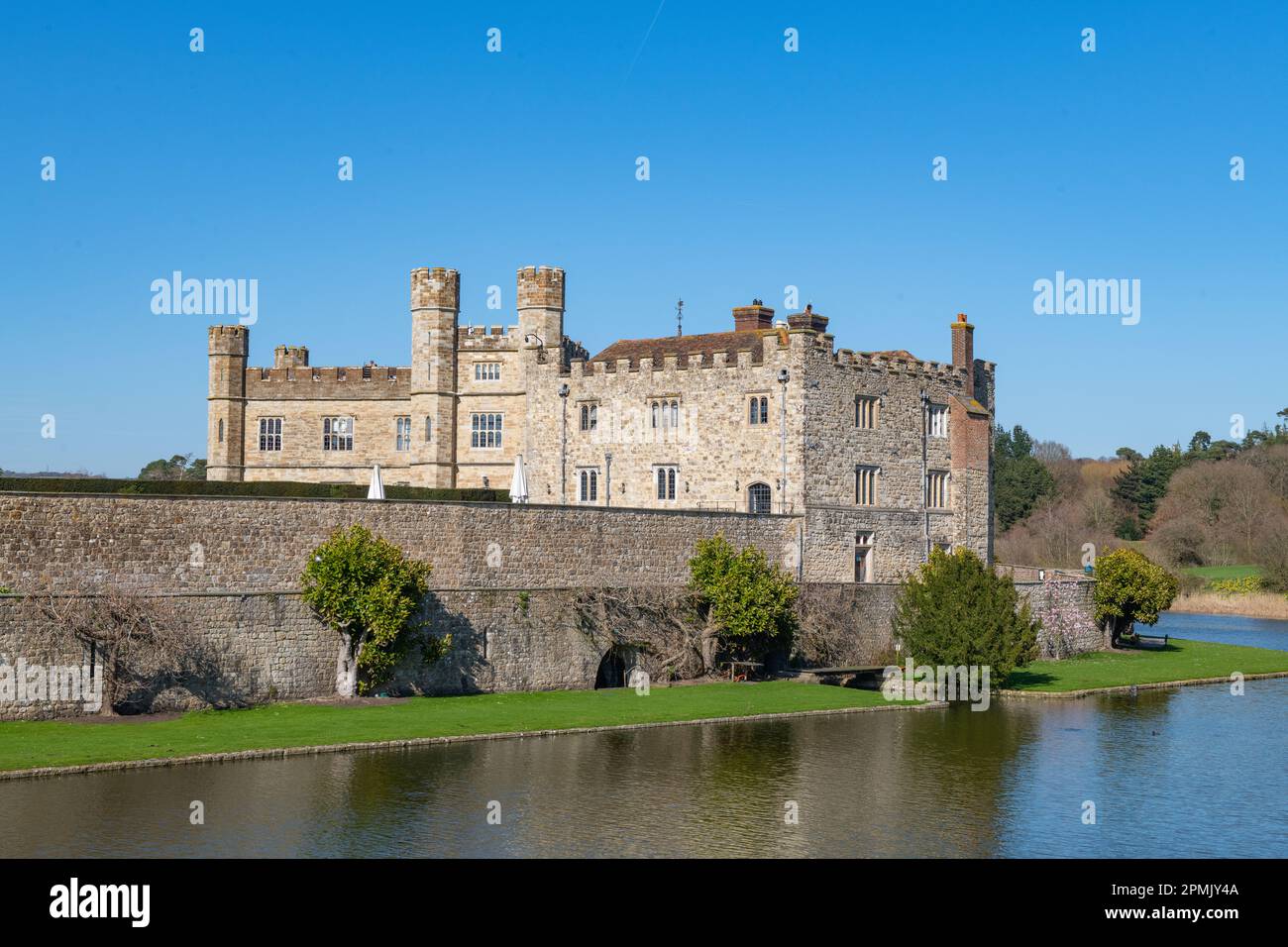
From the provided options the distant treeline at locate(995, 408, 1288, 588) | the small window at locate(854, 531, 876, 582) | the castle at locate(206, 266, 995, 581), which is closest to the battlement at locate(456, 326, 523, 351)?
the castle at locate(206, 266, 995, 581)

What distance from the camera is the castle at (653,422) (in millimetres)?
49062

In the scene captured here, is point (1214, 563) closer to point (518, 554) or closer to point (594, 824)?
point (518, 554)

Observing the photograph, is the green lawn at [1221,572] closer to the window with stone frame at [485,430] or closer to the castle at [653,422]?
the castle at [653,422]

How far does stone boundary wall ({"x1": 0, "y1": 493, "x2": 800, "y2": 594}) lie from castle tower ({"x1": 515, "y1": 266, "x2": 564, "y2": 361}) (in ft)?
36.4

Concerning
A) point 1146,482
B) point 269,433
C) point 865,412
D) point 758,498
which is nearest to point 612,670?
point 758,498

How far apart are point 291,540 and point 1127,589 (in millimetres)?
31878

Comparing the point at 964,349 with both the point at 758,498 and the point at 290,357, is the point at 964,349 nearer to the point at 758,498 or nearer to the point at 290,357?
the point at 758,498

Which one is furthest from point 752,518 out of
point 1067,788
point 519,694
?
point 1067,788

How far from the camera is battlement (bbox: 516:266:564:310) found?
53.2 m

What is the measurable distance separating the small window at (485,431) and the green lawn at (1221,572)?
50.5m

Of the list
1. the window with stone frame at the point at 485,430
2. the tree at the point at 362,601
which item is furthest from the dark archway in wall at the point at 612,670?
the window with stone frame at the point at 485,430

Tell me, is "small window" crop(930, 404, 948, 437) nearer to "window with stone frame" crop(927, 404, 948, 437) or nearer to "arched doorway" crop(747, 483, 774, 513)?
"window with stone frame" crop(927, 404, 948, 437)
